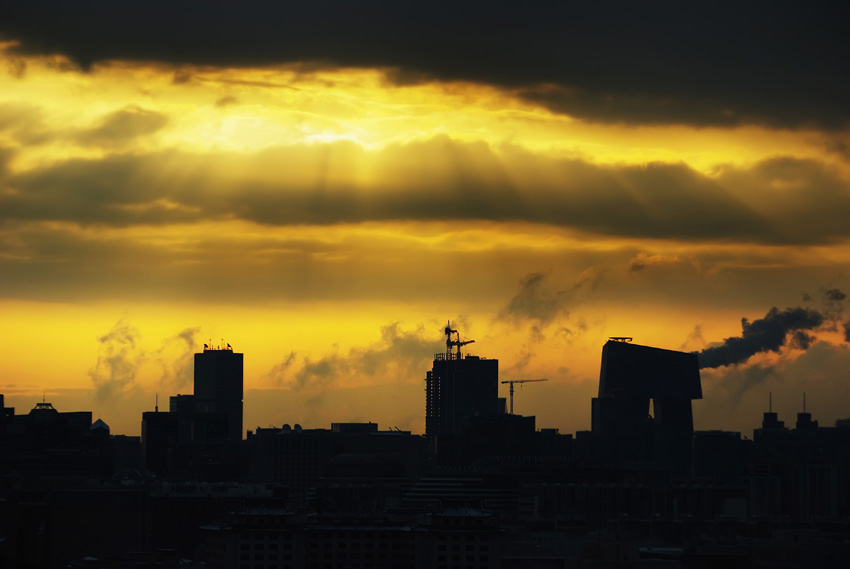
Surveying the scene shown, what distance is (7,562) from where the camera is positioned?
358 feet

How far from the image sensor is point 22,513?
108812mm

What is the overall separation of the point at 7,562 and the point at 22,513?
8.24 ft
